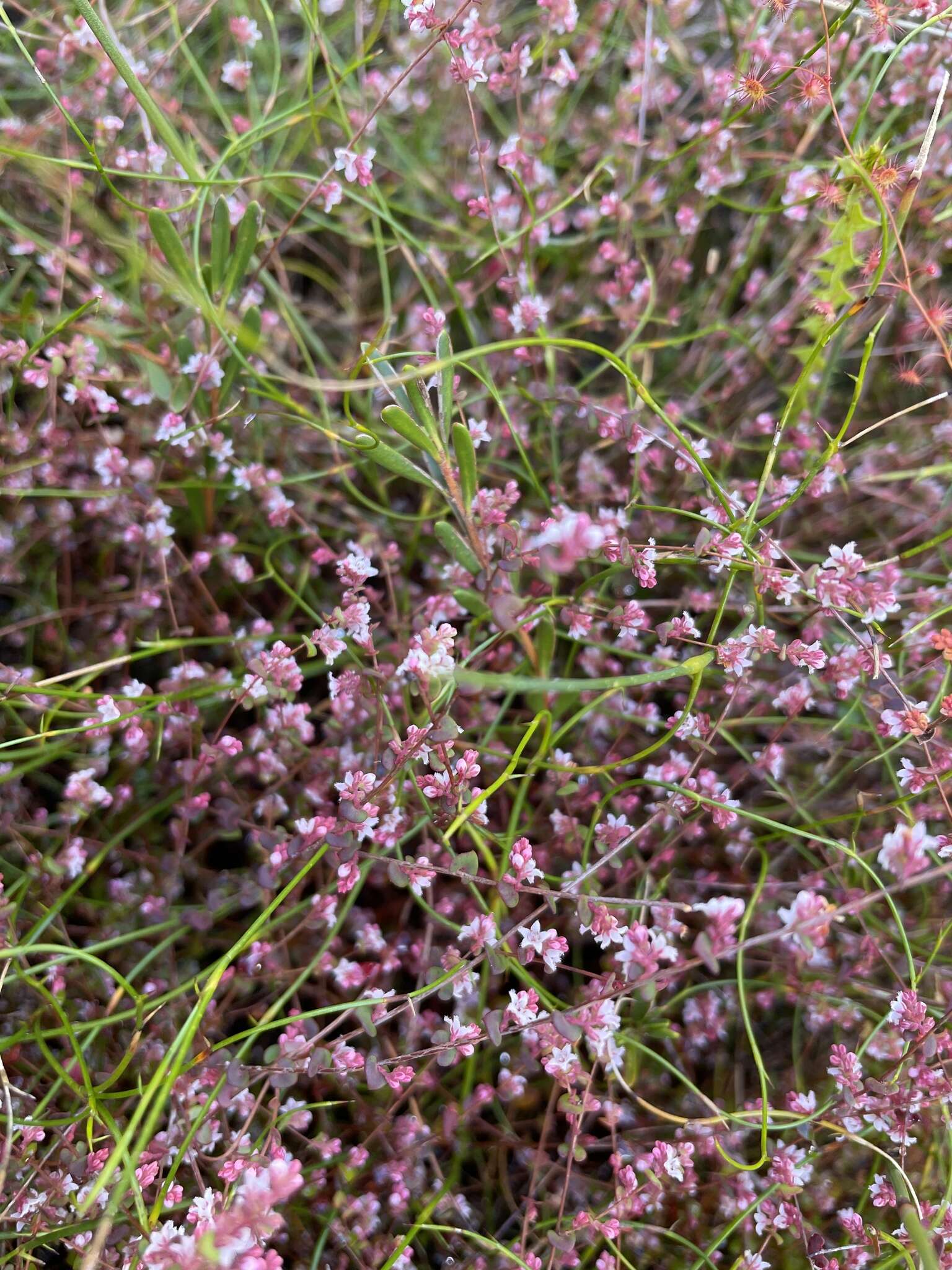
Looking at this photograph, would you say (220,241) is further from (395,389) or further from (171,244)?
(395,389)

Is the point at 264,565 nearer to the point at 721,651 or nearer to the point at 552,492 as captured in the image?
the point at 552,492

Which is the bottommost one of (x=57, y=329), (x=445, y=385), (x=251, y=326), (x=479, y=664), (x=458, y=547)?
(x=479, y=664)

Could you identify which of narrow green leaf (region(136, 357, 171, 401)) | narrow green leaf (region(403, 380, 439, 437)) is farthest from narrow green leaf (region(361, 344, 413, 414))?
narrow green leaf (region(136, 357, 171, 401))

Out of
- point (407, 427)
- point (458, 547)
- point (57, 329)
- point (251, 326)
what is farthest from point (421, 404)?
point (57, 329)

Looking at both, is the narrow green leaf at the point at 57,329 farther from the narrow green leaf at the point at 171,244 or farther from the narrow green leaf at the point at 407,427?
the narrow green leaf at the point at 407,427

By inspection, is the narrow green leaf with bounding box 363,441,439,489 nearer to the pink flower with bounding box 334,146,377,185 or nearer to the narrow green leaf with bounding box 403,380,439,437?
the narrow green leaf with bounding box 403,380,439,437
